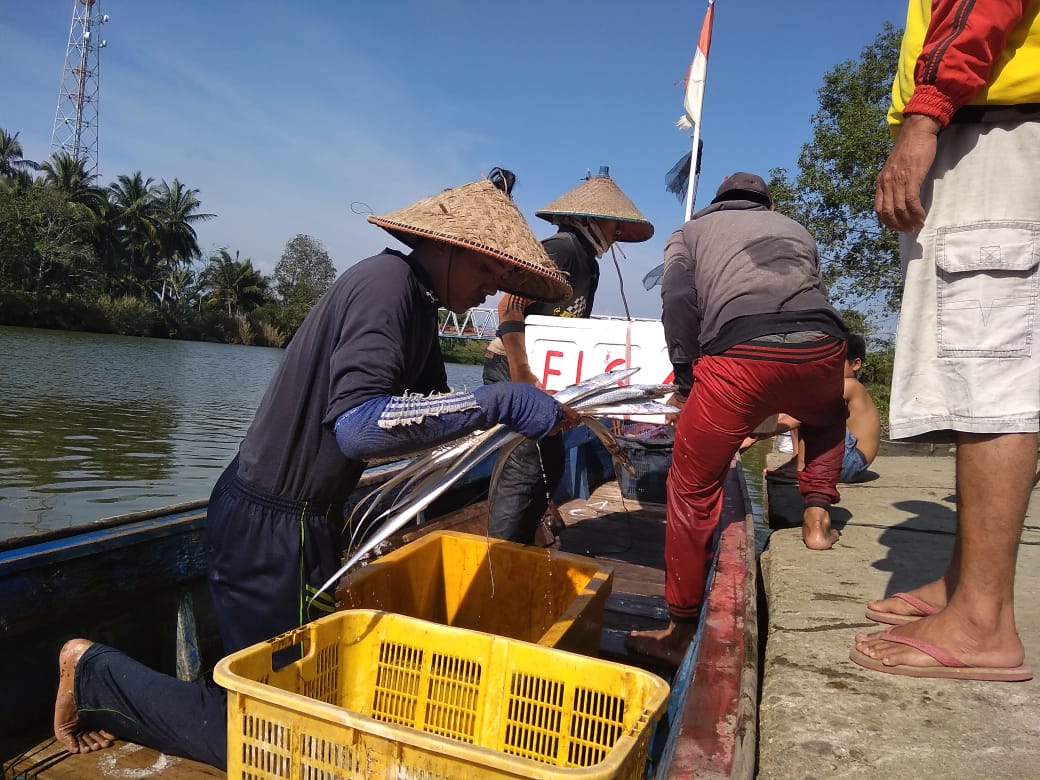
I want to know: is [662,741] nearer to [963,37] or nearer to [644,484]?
[963,37]

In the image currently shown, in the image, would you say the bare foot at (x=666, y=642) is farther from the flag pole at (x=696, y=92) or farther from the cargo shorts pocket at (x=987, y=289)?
the flag pole at (x=696, y=92)

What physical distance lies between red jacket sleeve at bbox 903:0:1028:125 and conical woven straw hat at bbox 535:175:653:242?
7.91ft

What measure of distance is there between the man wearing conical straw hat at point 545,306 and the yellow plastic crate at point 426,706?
1.40 m

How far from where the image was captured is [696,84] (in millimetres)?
7754

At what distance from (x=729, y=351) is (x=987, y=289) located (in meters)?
0.95

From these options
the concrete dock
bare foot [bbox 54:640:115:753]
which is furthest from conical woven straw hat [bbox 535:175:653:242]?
bare foot [bbox 54:640:115:753]

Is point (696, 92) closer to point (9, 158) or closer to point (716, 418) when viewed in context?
point (716, 418)

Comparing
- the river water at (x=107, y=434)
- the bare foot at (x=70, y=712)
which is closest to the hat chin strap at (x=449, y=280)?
the river water at (x=107, y=434)

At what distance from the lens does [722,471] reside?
258cm

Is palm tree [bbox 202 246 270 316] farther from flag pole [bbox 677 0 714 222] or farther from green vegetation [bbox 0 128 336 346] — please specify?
flag pole [bbox 677 0 714 222]

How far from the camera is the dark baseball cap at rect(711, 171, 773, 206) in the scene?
293 cm

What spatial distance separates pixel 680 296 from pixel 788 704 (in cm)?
159

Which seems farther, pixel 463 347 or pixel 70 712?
pixel 463 347

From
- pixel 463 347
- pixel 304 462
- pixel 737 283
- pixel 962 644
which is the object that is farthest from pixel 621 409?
pixel 463 347
